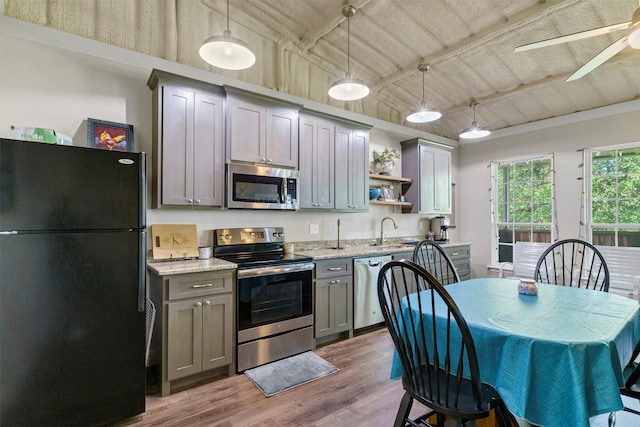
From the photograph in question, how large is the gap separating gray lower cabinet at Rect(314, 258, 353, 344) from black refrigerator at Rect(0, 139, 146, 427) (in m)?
1.60

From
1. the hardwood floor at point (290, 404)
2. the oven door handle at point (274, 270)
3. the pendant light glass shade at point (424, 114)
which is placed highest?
the pendant light glass shade at point (424, 114)

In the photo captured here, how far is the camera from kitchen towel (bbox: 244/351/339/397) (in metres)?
2.42

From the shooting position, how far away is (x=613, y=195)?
3996mm

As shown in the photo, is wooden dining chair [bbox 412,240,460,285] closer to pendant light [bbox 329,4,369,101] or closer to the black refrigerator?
pendant light [bbox 329,4,369,101]

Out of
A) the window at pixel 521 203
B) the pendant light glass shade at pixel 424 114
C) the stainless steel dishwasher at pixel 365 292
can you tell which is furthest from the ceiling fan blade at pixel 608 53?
the window at pixel 521 203

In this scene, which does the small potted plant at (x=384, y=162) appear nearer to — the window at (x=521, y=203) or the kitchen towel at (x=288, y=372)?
the window at (x=521, y=203)

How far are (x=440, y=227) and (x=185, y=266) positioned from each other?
4.03 meters

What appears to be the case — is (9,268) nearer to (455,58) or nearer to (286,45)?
(286,45)

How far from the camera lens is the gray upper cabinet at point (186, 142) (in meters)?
2.60

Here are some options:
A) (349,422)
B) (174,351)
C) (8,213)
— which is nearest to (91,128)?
(8,213)

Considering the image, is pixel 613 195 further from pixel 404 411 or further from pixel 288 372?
pixel 288 372

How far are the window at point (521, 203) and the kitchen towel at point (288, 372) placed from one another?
3.72 meters

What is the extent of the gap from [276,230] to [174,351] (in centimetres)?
156

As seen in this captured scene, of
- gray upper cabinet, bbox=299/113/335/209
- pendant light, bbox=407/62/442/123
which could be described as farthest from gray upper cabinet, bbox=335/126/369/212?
pendant light, bbox=407/62/442/123
